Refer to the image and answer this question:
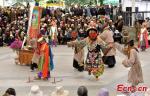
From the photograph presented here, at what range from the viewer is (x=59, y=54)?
79.6ft

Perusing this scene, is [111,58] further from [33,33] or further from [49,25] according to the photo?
[49,25]

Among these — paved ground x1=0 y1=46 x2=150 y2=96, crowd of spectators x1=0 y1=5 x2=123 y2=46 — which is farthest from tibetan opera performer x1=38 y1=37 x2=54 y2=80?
crowd of spectators x1=0 y1=5 x2=123 y2=46

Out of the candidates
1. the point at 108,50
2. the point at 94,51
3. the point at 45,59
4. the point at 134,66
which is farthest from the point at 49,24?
the point at 134,66

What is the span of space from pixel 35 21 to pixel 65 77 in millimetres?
3333

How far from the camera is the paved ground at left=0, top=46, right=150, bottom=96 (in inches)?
628

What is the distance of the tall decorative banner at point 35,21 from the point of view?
793 inches

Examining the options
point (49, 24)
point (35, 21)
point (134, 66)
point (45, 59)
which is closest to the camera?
point (134, 66)

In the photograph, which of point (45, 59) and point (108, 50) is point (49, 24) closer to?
point (108, 50)

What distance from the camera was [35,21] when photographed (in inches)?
801

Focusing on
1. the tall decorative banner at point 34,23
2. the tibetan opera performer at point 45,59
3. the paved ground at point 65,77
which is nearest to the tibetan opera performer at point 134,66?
the paved ground at point 65,77

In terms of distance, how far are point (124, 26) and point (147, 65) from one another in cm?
1085

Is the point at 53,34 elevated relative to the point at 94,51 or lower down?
lower down

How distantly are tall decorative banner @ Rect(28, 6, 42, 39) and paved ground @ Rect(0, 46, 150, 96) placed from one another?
1.34 meters

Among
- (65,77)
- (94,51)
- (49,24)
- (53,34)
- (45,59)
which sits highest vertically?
(94,51)
